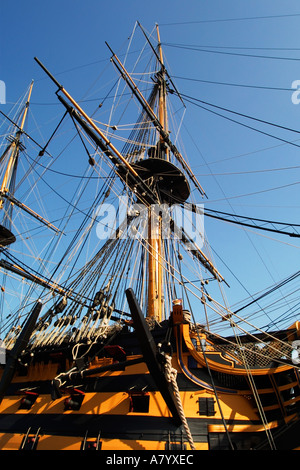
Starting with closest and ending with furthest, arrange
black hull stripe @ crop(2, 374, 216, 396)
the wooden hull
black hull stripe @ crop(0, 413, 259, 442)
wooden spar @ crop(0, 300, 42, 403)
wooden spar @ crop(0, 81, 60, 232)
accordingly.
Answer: the wooden hull < black hull stripe @ crop(0, 413, 259, 442) < black hull stripe @ crop(2, 374, 216, 396) < wooden spar @ crop(0, 300, 42, 403) < wooden spar @ crop(0, 81, 60, 232)

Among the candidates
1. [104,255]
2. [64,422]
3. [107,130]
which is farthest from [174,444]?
[107,130]

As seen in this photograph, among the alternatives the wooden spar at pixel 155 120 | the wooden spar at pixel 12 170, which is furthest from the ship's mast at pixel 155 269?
the wooden spar at pixel 12 170

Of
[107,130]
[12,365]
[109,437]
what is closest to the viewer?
[109,437]

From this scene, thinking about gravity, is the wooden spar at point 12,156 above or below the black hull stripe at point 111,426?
above

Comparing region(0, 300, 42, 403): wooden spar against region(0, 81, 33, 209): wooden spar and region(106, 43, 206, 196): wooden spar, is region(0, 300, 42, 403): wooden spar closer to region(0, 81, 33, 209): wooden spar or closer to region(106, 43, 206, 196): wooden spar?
region(106, 43, 206, 196): wooden spar

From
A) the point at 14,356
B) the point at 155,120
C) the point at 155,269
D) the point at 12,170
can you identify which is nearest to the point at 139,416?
the point at 14,356

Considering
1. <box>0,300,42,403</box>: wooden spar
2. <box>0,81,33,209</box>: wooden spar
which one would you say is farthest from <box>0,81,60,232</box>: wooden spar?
<box>0,300,42,403</box>: wooden spar

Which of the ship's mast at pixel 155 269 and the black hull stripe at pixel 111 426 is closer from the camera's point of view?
the black hull stripe at pixel 111 426

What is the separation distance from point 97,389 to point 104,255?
16.9 ft

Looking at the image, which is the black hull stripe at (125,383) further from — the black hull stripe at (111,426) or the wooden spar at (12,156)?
the wooden spar at (12,156)

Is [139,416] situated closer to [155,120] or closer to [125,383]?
[125,383]
